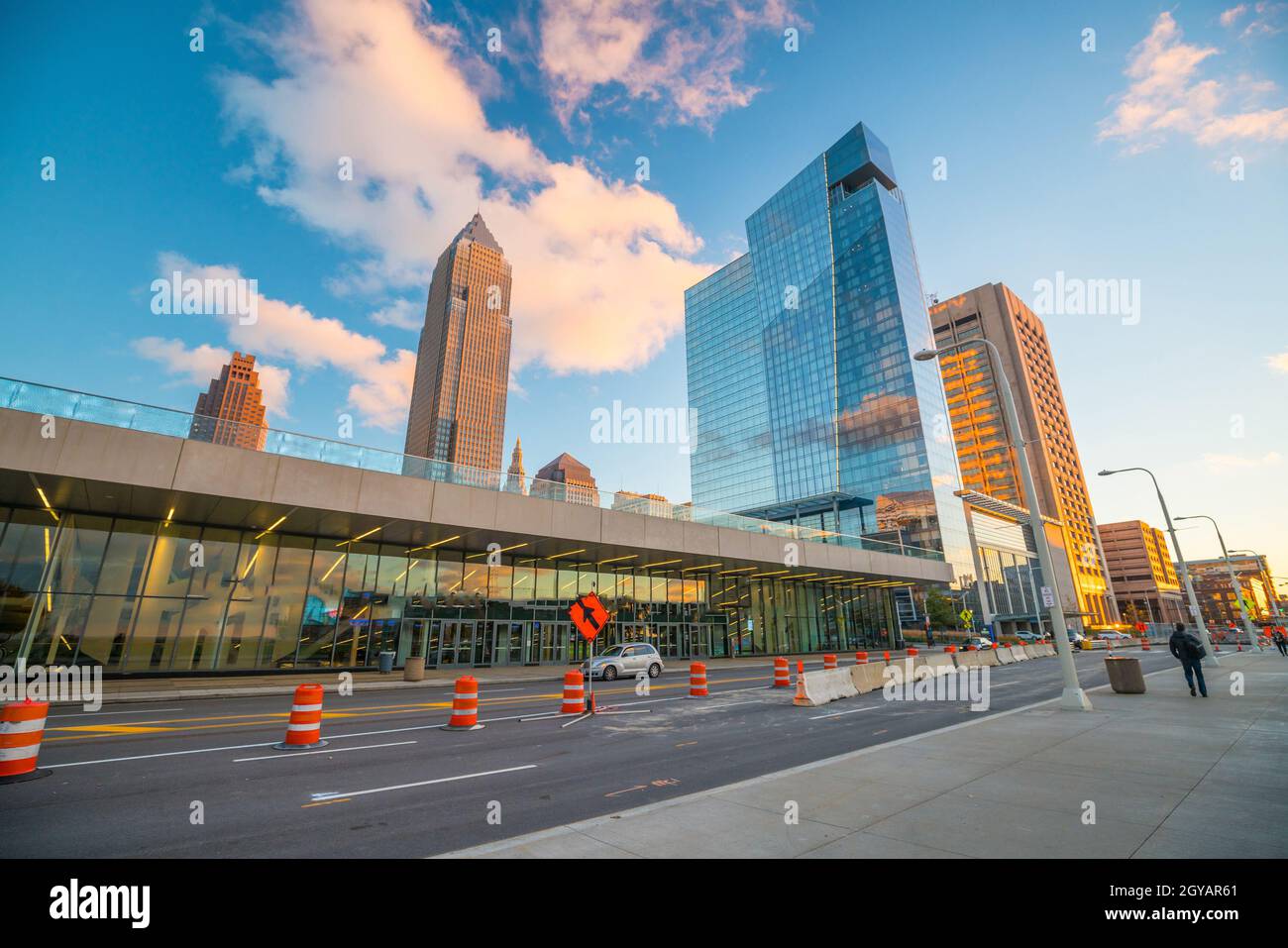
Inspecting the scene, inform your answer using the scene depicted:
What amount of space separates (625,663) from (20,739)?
20.3m

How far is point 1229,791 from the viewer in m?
5.97

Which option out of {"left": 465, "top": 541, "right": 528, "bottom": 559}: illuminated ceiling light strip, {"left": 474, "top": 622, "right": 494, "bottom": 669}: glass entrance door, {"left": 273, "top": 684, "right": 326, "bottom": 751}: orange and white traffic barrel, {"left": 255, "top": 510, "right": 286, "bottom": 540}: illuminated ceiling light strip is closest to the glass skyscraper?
{"left": 465, "top": 541, "right": 528, "bottom": 559}: illuminated ceiling light strip

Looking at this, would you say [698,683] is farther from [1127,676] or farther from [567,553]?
[567,553]

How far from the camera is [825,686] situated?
16.5 meters

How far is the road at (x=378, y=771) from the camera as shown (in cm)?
544

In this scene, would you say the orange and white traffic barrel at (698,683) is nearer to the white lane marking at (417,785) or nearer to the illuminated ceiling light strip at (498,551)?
the white lane marking at (417,785)

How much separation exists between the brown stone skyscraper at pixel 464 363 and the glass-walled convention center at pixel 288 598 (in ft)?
432

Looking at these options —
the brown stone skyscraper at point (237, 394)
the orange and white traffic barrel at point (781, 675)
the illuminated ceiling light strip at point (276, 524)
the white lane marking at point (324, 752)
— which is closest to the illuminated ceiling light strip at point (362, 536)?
the illuminated ceiling light strip at point (276, 524)

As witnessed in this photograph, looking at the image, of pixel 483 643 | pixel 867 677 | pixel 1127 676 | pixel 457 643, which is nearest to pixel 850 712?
pixel 867 677

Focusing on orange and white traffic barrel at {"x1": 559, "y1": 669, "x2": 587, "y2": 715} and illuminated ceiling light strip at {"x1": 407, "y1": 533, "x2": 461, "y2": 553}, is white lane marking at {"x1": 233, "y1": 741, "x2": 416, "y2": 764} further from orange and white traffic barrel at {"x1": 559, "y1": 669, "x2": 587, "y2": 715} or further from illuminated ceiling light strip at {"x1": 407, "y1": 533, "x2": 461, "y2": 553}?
illuminated ceiling light strip at {"x1": 407, "y1": 533, "x2": 461, "y2": 553}

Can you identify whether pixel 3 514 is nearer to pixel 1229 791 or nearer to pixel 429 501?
pixel 429 501

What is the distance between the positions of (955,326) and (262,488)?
142424 mm

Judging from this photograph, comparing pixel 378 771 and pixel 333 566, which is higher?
pixel 333 566

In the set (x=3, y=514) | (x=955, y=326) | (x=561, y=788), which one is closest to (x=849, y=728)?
(x=561, y=788)
